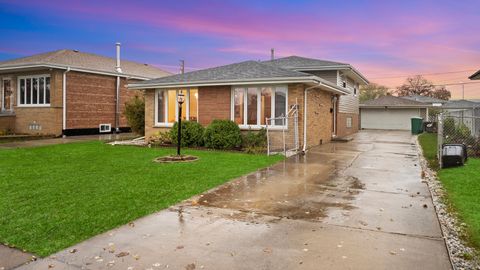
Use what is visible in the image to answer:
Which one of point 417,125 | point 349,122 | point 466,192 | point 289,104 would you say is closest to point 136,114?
point 289,104

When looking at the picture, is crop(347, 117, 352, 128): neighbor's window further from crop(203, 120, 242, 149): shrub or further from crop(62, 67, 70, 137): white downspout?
crop(62, 67, 70, 137): white downspout

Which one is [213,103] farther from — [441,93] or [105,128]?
[441,93]

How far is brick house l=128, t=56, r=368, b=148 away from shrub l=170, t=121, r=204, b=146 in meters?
0.76

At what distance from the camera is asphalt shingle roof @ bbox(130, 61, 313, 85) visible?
532 inches

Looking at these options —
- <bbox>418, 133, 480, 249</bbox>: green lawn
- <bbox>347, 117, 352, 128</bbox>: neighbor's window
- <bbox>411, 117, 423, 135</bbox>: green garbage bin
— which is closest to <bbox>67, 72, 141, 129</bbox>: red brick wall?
<bbox>347, 117, 352, 128</bbox>: neighbor's window

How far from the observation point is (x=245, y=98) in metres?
14.4

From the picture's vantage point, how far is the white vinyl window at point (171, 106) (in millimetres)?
15695

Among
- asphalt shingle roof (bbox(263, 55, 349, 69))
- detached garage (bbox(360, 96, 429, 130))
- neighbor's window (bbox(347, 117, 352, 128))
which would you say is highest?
asphalt shingle roof (bbox(263, 55, 349, 69))

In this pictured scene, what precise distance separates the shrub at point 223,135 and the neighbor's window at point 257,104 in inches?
30.3

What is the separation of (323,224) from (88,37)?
93.1 ft

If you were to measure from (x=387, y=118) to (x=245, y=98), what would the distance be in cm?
2442

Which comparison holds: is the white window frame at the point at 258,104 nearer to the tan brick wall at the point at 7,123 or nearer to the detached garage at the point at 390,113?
the tan brick wall at the point at 7,123

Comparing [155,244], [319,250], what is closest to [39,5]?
[155,244]

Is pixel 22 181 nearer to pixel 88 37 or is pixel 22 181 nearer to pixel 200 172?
pixel 200 172
